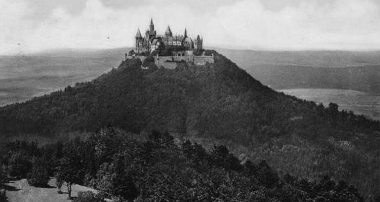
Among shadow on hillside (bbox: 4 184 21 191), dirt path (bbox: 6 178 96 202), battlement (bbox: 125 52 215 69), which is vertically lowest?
dirt path (bbox: 6 178 96 202)

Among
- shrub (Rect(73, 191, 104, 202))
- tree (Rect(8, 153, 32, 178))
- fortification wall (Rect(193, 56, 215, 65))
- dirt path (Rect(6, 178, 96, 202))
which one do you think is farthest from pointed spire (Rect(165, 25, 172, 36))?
shrub (Rect(73, 191, 104, 202))

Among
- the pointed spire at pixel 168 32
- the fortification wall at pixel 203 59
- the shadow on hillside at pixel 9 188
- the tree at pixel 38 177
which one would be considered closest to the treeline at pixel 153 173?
the tree at pixel 38 177

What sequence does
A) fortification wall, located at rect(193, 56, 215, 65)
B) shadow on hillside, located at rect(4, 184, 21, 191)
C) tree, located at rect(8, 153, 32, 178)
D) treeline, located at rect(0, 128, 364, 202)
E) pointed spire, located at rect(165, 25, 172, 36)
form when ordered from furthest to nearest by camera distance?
pointed spire, located at rect(165, 25, 172, 36), fortification wall, located at rect(193, 56, 215, 65), tree, located at rect(8, 153, 32, 178), shadow on hillside, located at rect(4, 184, 21, 191), treeline, located at rect(0, 128, 364, 202)

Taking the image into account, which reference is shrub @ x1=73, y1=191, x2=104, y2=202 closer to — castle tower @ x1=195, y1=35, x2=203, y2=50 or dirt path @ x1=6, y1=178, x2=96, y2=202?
dirt path @ x1=6, y1=178, x2=96, y2=202

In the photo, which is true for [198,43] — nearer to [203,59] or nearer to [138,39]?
[203,59]

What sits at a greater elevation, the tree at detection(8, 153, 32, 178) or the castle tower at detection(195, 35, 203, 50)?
the castle tower at detection(195, 35, 203, 50)

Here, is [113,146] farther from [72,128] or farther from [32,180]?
[72,128]
